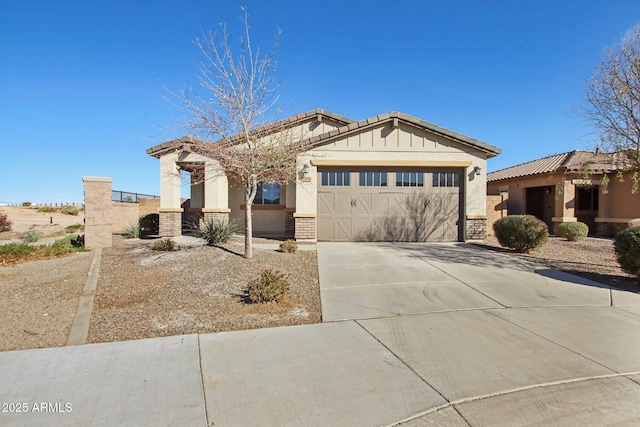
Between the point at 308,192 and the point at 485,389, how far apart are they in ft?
33.5

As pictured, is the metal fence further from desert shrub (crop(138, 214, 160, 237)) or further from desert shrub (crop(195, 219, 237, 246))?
desert shrub (crop(195, 219, 237, 246))

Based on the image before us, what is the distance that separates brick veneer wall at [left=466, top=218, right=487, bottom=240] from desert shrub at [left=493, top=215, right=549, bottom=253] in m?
1.76

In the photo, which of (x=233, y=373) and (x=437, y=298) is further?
(x=437, y=298)

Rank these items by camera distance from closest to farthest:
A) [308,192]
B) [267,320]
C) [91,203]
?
[267,320]
[91,203]
[308,192]

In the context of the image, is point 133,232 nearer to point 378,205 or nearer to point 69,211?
point 378,205

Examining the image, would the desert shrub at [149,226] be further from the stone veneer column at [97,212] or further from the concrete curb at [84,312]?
the concrete curb at [84,312]

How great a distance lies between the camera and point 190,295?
6.52 metres

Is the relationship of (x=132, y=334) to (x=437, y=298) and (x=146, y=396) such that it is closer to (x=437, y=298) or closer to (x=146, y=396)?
(x=146, y=396)

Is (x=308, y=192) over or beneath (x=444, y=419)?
over

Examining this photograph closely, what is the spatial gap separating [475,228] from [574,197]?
7954 millimetres

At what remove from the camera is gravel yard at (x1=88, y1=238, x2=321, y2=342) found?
5.24m

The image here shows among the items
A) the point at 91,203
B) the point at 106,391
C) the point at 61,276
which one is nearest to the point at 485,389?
the point at 106,391

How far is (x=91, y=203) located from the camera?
11.6m

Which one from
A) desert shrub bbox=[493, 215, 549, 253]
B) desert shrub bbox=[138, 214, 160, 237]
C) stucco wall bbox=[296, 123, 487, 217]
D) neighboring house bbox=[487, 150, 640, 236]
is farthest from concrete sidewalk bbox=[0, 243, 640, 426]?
neighboring house bbox=[487, 150, 640, 236]
